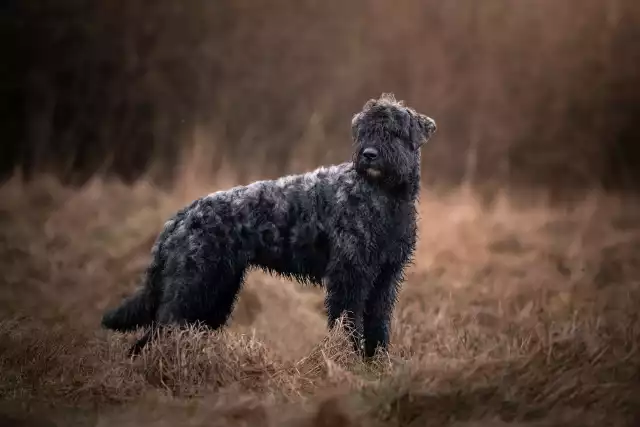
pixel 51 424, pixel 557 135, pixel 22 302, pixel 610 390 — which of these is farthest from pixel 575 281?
pixel 22 302

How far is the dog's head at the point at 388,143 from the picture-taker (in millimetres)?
3650

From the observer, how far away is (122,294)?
466 cm

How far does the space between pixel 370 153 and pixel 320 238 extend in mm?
515

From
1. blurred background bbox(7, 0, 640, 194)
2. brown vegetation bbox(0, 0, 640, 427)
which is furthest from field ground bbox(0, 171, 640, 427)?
blurred background bbox(7, 0, 640, 194)

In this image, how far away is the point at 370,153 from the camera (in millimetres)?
3619

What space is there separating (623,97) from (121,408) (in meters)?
3.19

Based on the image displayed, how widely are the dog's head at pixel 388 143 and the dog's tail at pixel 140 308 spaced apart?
4.00ft

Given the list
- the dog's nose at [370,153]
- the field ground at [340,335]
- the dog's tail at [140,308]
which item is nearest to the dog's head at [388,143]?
the dog's nose at [370,153]

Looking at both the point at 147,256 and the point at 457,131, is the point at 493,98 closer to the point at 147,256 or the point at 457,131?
the point at 457,131

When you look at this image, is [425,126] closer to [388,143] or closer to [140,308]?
[388,143]

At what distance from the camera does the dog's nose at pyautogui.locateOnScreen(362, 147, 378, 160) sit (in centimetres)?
362

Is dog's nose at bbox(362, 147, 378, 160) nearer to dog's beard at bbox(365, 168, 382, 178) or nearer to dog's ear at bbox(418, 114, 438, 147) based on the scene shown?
dog's beard at bbox(365, 168, 382, 178)

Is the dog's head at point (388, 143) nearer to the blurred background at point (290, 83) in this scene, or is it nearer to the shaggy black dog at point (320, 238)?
the shaggy black dog at point (320, 238)

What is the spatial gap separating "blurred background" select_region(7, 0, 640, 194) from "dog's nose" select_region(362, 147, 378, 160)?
112 cm
